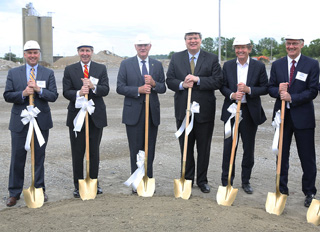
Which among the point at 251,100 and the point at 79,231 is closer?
the point at 79,231

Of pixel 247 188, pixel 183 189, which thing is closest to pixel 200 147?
pixel 183 189

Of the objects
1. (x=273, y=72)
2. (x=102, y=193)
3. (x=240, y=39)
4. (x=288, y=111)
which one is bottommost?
(x=102, y=193)

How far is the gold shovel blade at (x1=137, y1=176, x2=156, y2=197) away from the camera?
6083mm

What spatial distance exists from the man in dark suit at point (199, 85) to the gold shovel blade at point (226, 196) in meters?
0.66

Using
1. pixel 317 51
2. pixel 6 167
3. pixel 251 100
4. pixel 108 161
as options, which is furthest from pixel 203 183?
pixel 317 51

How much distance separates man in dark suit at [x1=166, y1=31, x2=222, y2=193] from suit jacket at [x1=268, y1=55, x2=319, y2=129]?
2.92ft

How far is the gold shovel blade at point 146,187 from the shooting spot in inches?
239

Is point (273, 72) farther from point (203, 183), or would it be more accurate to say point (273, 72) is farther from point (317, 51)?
point (317, 51)

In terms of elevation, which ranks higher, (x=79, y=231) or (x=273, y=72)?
(x=273, y=72)

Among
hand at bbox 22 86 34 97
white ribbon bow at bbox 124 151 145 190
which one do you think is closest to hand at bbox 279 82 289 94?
white ribbon bow at bbox 124 151 145 190

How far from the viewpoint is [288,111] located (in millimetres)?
6023

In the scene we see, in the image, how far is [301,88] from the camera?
5910 mm

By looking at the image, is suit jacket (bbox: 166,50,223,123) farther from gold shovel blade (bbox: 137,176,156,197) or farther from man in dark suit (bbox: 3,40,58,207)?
man in dark suit (bbox: 3,40,58,207)

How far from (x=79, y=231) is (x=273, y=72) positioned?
3.44 m
